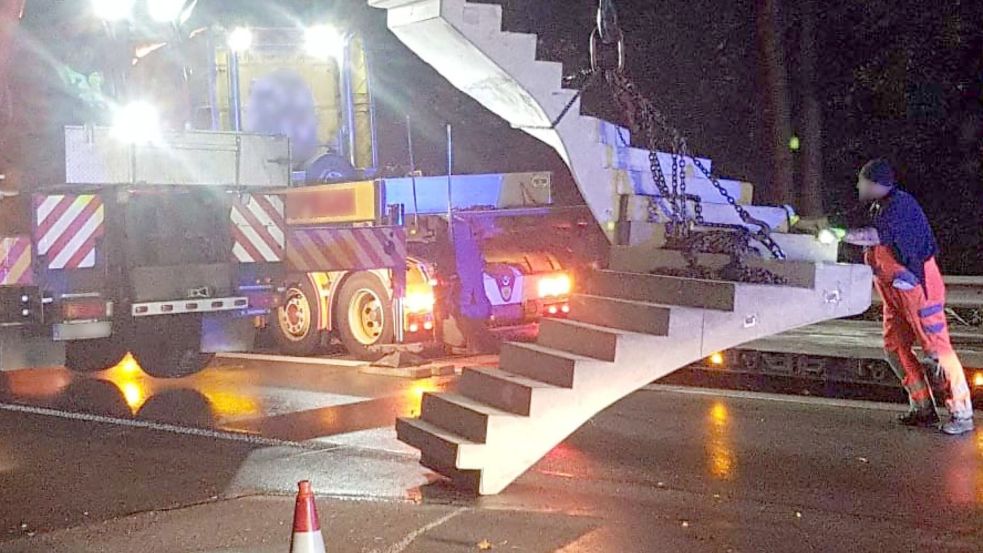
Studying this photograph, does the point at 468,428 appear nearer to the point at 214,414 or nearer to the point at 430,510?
the point at 430,510

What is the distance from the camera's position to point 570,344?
7.68m

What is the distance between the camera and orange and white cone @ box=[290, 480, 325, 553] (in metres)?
5.17

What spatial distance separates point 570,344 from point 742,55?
1032cm

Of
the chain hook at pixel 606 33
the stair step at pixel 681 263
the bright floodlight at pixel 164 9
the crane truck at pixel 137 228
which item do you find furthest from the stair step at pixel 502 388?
the bright floodlight at pixel 164 9

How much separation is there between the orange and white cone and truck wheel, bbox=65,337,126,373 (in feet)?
24.9

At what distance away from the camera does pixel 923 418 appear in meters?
8.87

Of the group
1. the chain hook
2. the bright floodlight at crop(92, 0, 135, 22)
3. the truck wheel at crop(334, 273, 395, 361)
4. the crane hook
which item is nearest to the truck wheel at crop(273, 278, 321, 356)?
the truck wheel at crop(334, 273, 395, 361)

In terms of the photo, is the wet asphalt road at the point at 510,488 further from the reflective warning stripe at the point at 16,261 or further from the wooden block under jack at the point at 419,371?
the reflective warning stripe at the point at 16,261

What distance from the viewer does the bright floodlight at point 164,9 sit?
38.3ft

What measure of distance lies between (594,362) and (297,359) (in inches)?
306

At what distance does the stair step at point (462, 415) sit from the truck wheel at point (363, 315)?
5799 millimetres

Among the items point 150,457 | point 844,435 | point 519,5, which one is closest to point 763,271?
point 844,435

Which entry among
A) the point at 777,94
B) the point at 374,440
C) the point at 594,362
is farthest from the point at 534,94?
the point at 777,94

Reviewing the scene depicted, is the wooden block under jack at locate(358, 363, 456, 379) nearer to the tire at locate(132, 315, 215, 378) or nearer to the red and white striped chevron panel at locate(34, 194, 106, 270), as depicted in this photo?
the tire at locate(132, 315, 215, 378)
